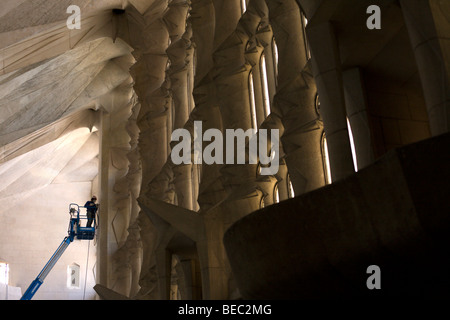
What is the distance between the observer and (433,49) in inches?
301

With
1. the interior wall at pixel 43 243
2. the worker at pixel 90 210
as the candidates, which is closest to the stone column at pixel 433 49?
the worker at pixel 90 210

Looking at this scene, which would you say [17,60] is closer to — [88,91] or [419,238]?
[88,91]

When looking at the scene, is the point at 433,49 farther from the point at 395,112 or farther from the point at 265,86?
the point at 265,86

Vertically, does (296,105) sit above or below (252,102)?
below

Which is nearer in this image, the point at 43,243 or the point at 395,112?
the point at 395,112

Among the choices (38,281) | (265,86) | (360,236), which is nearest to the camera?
(360,236)

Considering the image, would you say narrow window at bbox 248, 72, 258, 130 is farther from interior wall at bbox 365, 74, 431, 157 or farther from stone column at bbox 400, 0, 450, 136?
stone column at bbox 400, 0, 450, 136

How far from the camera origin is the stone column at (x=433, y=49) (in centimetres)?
742

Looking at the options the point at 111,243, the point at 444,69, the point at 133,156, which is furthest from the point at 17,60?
the point at 444,69

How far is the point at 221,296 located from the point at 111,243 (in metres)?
14.7

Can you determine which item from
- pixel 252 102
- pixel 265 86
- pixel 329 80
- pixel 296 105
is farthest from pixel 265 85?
pixel 329 80

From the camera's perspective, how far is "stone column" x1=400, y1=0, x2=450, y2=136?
7422 mm

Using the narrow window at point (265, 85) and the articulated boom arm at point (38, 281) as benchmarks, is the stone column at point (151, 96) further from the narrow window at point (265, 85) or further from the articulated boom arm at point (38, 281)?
the articulated boom arm at point (38, 281)

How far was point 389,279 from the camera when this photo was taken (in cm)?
593
